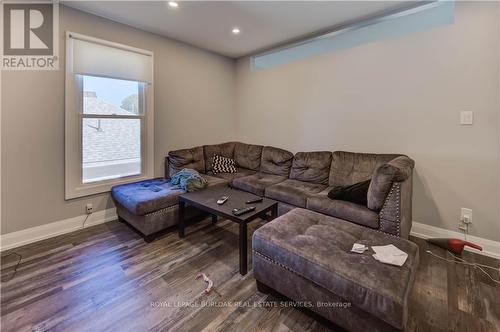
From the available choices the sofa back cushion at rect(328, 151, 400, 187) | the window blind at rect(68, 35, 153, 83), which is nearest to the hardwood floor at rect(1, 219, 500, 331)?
the sofa back cushion at rect(328, 151, 400, 187)

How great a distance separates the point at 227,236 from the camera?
8.69ft

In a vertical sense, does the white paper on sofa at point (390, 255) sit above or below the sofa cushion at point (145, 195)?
below

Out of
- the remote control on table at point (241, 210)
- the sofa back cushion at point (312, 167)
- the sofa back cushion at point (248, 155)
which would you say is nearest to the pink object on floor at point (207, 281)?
the remote control on table at point (241, 210)

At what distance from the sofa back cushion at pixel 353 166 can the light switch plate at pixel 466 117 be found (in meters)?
0.66

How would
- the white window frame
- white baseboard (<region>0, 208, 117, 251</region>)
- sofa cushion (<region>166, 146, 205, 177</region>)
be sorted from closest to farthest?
white baseboard (<region>0, 208, 117, 251</region>)
the white window frame
sofa cushion (<region>166, 146, 205, 177</region>)

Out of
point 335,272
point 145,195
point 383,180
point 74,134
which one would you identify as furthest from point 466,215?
point 74,134

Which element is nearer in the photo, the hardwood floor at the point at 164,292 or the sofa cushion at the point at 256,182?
the hardwood floor at the point at 164,292

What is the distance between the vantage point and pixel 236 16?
9.05 feet

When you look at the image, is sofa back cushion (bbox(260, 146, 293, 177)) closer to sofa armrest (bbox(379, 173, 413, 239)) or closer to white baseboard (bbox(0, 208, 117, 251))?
sofa armrest (bbox(379, 173, 413, 239))

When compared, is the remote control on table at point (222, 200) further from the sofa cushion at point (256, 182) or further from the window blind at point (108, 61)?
the window blind at point (108, 61)

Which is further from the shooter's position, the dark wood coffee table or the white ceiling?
the white ceiling

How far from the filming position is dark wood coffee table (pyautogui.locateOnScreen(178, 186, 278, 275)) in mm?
1976

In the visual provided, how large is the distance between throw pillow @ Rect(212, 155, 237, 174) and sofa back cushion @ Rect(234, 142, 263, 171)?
228 mm

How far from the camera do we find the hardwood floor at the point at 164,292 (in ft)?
4.88
